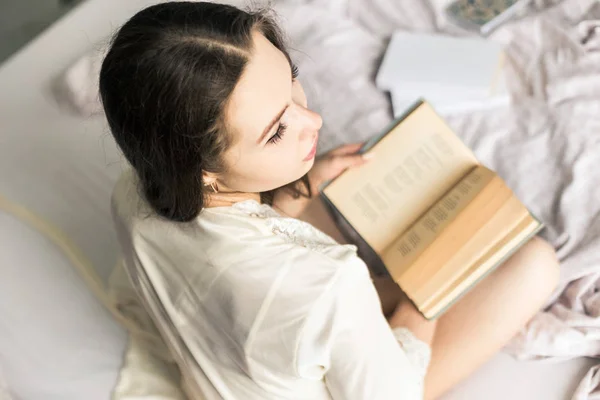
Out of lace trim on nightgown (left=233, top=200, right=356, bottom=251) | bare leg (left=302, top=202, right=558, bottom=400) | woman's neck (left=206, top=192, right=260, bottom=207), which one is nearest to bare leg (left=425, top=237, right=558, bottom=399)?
bare leg (left=302, top=202, right=558, bottom=400)

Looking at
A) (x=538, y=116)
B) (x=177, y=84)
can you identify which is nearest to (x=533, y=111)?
(x=538, y=116)

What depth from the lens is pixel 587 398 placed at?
791mm

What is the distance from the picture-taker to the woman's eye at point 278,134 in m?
0.59

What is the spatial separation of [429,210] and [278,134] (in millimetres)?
340

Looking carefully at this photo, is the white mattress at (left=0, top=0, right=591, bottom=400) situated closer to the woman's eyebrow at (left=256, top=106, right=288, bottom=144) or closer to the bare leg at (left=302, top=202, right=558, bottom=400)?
the bare leg at (left=302, top=202, right=558, bottom=400)

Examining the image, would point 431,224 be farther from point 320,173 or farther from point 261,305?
point 261,305

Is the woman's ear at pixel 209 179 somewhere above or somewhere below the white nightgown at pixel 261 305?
above

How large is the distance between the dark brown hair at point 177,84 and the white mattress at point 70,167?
0.41m

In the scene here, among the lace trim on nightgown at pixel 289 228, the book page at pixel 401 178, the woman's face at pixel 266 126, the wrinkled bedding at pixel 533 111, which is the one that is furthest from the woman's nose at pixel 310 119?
the wrinkled bedding at pixel 533 111

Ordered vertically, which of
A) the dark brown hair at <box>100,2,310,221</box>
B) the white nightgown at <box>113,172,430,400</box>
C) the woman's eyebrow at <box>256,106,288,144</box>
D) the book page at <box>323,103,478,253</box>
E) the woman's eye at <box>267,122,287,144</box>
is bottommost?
the book page at <box>323,103,478,253</box>

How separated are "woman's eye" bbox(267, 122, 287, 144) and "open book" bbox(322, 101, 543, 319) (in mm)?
272

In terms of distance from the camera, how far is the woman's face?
550 mm

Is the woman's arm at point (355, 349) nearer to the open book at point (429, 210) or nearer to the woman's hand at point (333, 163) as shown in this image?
the open book at point (429, 210)

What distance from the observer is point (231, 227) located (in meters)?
0.59
